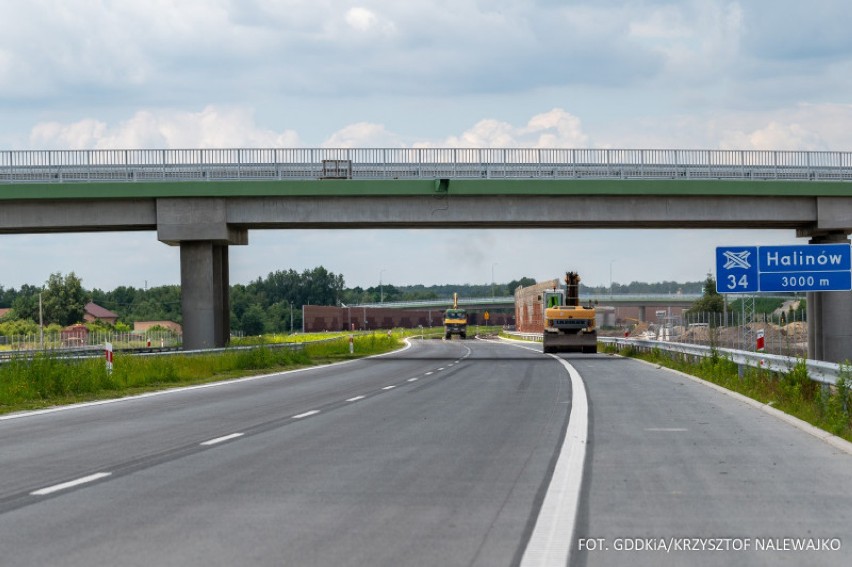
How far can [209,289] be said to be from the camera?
48781 millimetres

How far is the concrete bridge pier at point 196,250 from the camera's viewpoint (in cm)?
4850

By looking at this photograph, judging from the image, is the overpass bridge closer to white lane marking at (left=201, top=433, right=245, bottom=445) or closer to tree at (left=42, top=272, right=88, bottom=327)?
white lane marking at (left=201, top=433, right=245, bottom=445)

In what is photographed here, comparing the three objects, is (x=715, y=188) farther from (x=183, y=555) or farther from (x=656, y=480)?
(x=183, y=555)

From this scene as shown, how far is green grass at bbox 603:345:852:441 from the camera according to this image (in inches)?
677

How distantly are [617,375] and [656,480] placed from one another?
2348 cm

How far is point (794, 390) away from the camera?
71.1 feet

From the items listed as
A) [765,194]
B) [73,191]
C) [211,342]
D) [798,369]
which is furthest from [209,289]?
[798,369]

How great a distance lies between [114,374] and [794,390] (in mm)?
16697

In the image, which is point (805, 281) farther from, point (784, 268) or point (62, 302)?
point (62, 302)

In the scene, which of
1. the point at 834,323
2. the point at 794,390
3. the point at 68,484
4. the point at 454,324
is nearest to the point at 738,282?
the point at 794,390

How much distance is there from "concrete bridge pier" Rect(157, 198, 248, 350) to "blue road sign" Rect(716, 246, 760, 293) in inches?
869

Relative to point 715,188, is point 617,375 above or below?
below

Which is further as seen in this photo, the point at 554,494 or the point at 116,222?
the point at 116,222

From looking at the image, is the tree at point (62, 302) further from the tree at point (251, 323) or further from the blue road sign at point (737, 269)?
the blue road sign at point (737, 269)
